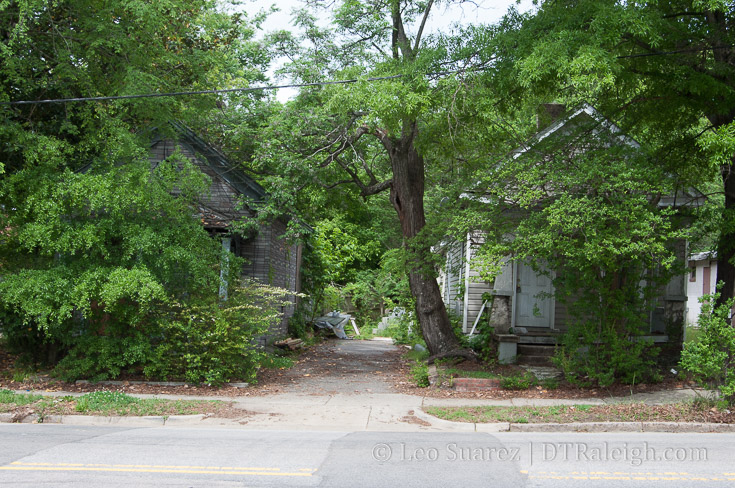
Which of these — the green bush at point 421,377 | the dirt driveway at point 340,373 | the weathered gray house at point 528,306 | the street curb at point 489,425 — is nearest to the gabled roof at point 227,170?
the dirt driveway at point 340,373

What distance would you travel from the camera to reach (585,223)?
9695 millimetres

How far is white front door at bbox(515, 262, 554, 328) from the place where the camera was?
14.7m

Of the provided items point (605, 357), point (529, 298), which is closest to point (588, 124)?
point (605, 357)

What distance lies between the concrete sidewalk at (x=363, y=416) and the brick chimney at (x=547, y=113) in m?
6.28

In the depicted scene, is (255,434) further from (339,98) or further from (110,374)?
Result: (339,98)

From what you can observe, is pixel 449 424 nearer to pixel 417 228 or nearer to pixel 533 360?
pixel 533 360

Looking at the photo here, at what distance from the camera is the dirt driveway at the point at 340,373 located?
12422mm

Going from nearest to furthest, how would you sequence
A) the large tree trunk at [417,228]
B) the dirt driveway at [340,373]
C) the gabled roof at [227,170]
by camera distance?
the dirt driveway at [340,373], the large tree trunk at [417,228], the gabled roof at [227,170]

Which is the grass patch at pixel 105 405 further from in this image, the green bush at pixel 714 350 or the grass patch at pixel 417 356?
the green bush at pixel 714 350

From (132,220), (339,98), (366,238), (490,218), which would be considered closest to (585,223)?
(490,218)

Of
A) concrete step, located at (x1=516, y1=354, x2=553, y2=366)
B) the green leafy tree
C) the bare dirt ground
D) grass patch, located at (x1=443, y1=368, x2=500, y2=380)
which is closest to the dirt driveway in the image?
the bare dirt ground

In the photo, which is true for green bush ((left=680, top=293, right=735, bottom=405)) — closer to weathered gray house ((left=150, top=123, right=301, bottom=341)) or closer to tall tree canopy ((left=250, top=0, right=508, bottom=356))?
tall tree canopy ((left=250, top=0, right=508, bottom=356))

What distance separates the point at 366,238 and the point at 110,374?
88.3 ft

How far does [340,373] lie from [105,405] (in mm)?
6345
